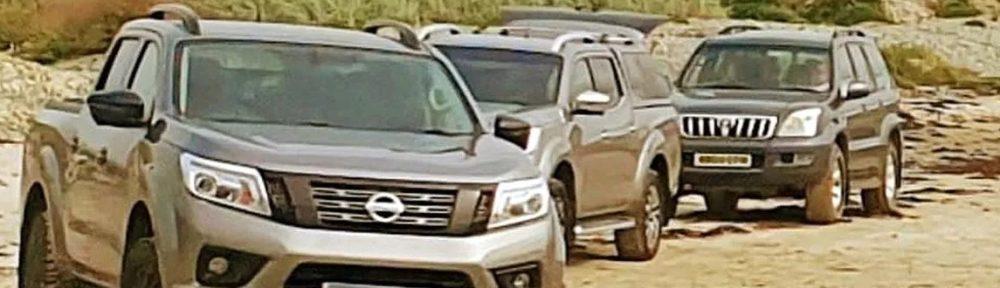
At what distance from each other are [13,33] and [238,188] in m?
30.9

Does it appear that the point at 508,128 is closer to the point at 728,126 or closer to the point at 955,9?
the point at 728,126

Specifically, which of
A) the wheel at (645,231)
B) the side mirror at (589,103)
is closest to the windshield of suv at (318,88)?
the side mirror at (589,103)

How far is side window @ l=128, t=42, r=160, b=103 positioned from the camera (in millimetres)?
10477

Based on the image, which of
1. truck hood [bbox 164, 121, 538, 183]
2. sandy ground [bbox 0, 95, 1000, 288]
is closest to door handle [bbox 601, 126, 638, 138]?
sandy ground [bbox 0, 95, 1000, 288]

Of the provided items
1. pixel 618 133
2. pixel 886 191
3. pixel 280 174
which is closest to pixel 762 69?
pixel 886 191

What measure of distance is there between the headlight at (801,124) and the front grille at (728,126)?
105mm

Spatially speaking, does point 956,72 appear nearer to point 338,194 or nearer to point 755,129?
point 755,129

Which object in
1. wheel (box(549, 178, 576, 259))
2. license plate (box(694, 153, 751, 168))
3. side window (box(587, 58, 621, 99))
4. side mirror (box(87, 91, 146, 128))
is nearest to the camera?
side mirror (box(87, 91, 146, 128))

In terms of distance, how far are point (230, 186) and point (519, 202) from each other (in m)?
1.10

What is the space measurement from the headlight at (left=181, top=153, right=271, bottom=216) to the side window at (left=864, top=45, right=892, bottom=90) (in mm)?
13168

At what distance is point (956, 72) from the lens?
47469 millimetres

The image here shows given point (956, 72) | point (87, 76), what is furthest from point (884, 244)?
point (956, 72)

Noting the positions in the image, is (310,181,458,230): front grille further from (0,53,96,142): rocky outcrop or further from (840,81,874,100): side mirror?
(0,53,96,142): rocky outcrop

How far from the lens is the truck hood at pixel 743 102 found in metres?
19.7
